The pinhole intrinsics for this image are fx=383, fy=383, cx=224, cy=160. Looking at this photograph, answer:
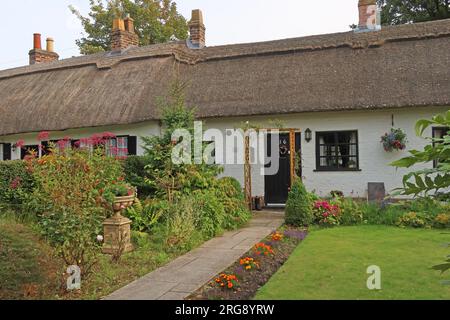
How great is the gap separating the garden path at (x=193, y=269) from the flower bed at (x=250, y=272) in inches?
6.2

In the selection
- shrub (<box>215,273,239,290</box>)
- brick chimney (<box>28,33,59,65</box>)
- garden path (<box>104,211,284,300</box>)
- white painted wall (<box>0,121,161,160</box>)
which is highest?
brick chimney (<box>28,33,59,65</box>)

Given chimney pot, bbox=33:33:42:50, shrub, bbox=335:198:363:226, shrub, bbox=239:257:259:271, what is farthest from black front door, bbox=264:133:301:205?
chimney pot, bbox=33:33:42:50

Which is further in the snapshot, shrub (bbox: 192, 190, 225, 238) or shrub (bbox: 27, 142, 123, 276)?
shrub (bbox: 192, 190, 225, 238)

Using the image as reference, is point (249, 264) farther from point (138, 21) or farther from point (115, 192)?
point (138, 21)

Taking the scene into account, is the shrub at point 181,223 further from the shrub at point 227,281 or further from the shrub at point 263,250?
the shrub at point 227,281

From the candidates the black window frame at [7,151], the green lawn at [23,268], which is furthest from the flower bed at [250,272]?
the black window frame at [7,151]

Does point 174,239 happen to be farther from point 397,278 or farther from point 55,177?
point 397,278

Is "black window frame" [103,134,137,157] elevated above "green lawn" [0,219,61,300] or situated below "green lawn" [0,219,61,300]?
above

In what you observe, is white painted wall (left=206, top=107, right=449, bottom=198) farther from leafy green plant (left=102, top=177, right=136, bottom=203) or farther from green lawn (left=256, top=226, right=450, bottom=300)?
leafy green plant (left=102, top=177, right=136, bottom=203)

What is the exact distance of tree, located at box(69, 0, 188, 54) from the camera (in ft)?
84.7

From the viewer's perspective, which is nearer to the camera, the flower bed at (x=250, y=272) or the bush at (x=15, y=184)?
the flower bed at (x=250, y=272)

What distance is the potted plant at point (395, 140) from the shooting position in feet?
33.9

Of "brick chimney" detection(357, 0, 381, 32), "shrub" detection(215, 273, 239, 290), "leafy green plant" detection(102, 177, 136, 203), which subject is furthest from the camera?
"brick chimney" detection(357, 0, 381, 32)

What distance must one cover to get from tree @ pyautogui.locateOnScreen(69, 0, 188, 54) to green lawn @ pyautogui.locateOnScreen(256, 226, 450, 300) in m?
21.8
